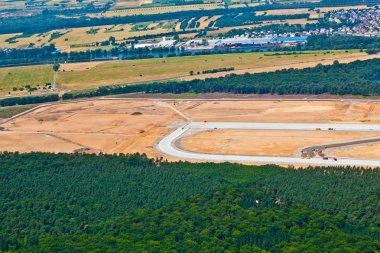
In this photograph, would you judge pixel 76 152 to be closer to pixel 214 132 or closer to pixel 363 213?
pixel 214 132

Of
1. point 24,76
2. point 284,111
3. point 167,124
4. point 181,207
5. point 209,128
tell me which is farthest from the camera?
point 24,76

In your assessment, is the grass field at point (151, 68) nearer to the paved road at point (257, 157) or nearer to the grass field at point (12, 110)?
the grass field at point (12, 110)

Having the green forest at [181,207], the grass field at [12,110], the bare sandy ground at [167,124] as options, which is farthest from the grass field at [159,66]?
the green forest at [181,207]

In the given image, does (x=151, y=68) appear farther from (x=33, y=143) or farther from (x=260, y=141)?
(x=260, y=141)

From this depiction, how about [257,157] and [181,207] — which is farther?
[257,157]

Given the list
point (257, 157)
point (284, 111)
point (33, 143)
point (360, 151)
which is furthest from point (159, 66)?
point (360, 151)

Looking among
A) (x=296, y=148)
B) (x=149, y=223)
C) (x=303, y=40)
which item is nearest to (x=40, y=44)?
(x=303, y=40)

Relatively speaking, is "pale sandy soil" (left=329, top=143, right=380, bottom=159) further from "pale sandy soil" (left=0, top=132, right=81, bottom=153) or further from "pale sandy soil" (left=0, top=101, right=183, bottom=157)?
"pale sandy soil" (left=0, top=132, right=81, bottom=153)
